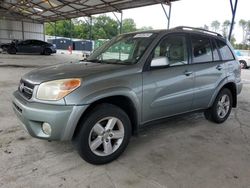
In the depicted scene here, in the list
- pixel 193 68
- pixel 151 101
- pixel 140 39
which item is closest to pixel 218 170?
pixel 151 101

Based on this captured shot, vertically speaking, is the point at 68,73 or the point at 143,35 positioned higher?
the point at 143,35

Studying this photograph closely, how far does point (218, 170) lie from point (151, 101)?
1162mm

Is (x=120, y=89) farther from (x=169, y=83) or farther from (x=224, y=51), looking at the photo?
(x=224, y=51)

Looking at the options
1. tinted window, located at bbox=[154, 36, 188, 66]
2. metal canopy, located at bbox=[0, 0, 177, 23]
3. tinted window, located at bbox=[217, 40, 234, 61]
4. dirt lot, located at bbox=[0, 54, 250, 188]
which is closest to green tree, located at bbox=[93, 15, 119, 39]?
metal canopy, located at bbox=[0, 0, 177, 23]

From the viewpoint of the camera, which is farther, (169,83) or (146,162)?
(169,83)

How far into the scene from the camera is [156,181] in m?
2.67

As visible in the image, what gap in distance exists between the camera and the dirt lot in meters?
2.64

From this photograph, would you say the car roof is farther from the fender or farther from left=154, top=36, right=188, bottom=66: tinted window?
the fender

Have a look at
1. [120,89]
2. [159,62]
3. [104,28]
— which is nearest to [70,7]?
[159,62]

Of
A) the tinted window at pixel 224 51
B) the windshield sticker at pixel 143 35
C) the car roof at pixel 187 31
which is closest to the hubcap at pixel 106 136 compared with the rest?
the windshield sticker at pixel 143 35

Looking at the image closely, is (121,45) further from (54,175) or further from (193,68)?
(54,175)

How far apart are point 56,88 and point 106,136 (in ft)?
2.70

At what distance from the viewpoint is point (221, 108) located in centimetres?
461

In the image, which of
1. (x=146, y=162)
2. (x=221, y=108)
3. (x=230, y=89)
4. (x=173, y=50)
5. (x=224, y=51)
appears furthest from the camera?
(x=230, y=89)
